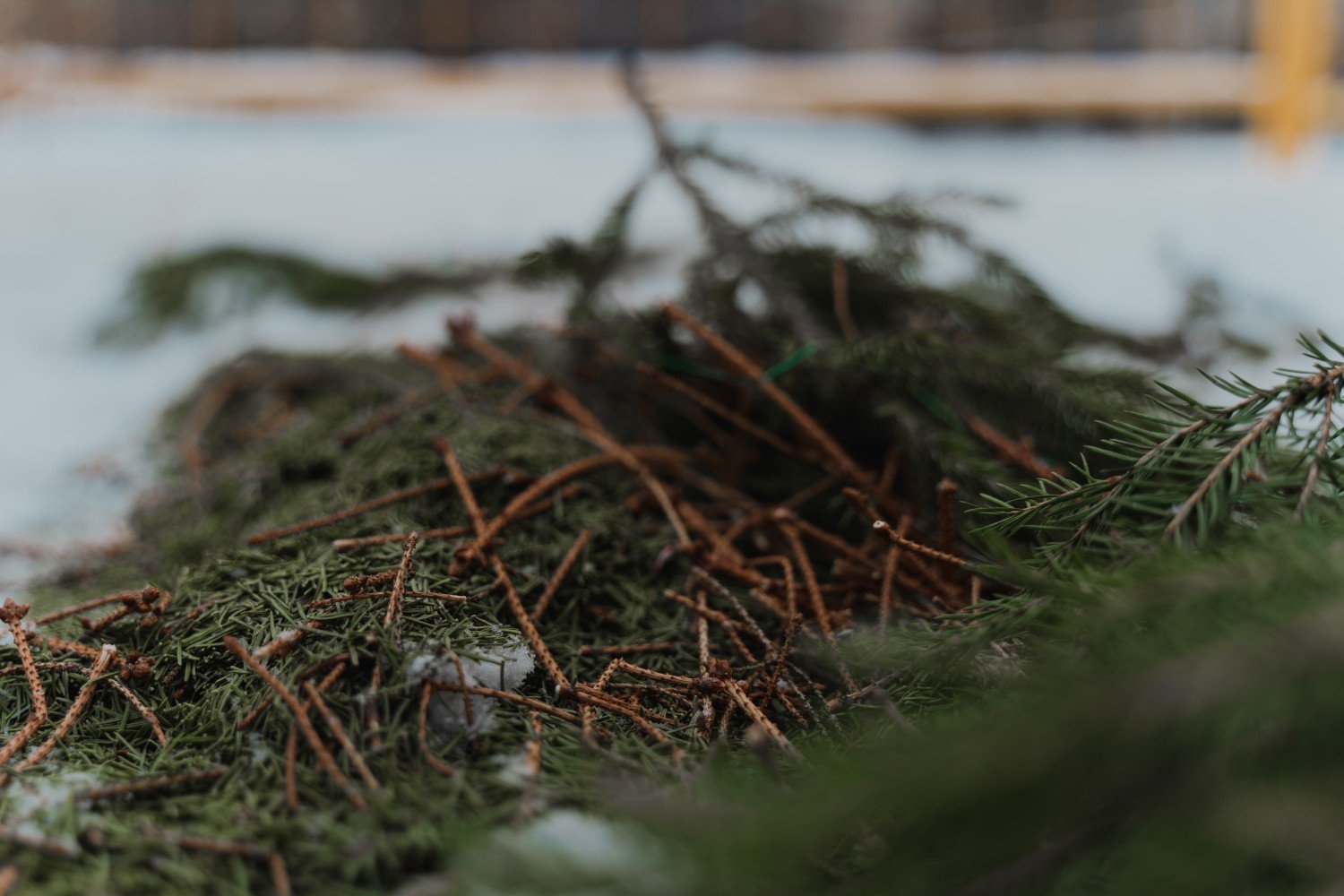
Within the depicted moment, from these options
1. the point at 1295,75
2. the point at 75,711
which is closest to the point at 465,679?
the point at 75,711

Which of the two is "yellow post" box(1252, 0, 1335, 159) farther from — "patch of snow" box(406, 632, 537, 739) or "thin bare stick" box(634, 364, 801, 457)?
"patch of snow" box(406, 632, 537, 739)

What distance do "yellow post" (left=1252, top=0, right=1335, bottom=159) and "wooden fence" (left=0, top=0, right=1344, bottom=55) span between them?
148 millimetres

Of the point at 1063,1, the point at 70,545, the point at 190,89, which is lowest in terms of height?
the point at 70,545

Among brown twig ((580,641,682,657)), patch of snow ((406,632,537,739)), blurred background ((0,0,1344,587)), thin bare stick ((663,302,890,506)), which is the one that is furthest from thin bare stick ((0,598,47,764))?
blurred background ((0,0,1344,587))

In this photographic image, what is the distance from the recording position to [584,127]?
2797 mm

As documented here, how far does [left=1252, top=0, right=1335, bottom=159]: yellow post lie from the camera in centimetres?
267

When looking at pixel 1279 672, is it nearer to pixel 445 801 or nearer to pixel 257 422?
pixel 445 801

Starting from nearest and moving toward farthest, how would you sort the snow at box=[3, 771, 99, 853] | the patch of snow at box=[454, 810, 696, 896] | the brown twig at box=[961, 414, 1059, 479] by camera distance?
the patch of snow at box=[454, 810, 696, 896], the snow at box=[3, 771, 99, 853], the brown twig at box=[961, 414, 1059, 479]

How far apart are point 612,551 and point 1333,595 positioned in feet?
1.85

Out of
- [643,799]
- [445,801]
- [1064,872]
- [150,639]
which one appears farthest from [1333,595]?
[150,639]

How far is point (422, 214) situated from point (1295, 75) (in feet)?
8.41

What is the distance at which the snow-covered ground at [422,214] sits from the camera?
1563 millimetres

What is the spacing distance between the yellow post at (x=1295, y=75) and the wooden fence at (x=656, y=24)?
148mm

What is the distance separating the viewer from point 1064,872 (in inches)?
16.5
